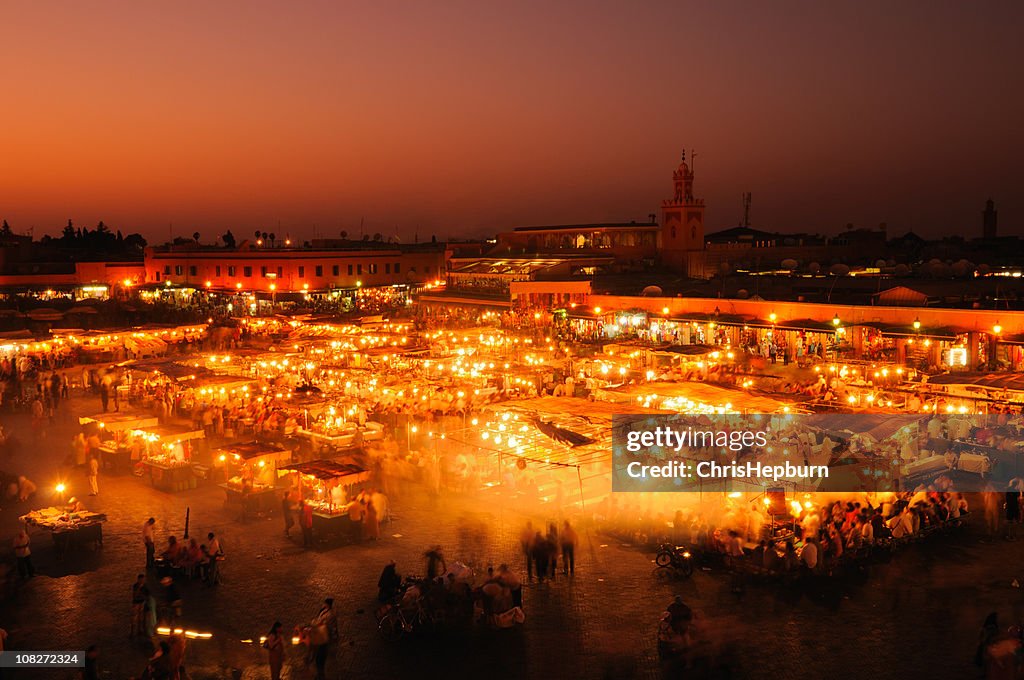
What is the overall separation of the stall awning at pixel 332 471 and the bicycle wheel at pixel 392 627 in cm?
401

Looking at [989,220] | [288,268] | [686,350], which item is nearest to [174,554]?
[686,350]

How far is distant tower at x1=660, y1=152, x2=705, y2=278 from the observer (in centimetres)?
4222

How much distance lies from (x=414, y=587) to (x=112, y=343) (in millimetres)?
25497

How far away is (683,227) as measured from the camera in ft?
139

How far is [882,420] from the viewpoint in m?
15.3

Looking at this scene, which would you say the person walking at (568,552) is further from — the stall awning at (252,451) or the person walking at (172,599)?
the stall awning at (252,451)

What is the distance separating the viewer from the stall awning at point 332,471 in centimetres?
1331

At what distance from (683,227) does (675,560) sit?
33201 millimetres

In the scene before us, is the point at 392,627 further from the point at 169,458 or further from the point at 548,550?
the point at 169,458

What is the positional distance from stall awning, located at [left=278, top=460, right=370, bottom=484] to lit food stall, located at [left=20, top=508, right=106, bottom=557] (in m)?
2.90

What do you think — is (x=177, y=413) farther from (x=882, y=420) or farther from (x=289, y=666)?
(x=882, y=420)

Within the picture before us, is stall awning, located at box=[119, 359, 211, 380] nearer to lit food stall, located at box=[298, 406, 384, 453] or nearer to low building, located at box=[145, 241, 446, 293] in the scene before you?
lit food stall, located at box=[298, 406, 384, 453]

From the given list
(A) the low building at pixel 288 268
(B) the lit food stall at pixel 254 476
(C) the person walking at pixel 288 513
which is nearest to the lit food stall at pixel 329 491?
(C) the person walking at pixel 288 513

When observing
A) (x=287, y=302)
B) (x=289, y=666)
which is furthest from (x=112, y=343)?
(x=289, y=666)
